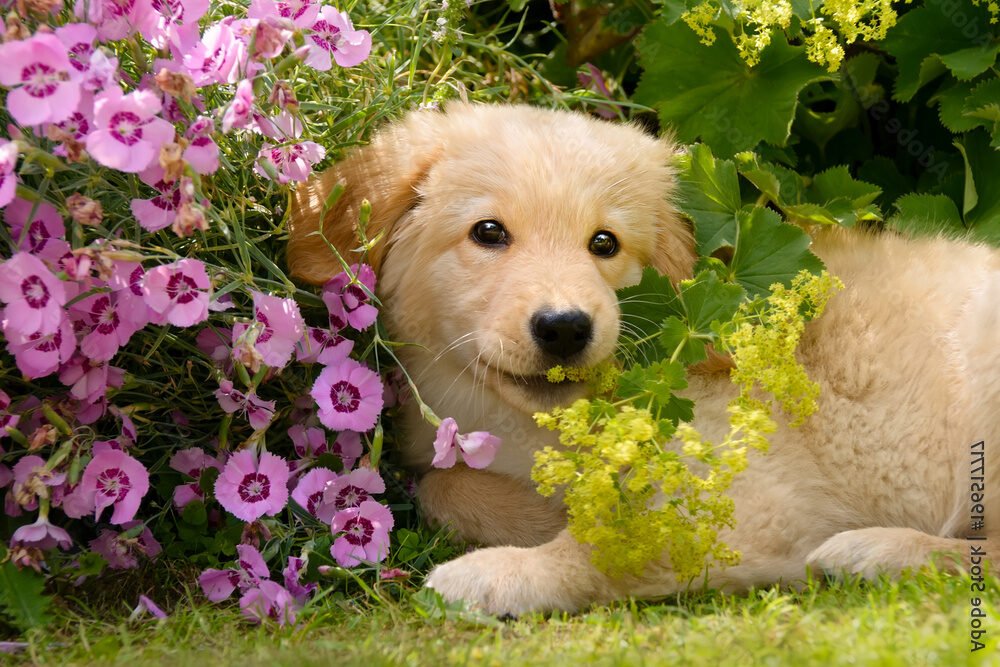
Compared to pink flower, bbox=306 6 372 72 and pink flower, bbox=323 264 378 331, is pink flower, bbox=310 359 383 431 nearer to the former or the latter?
pink flower, bbox=323 264 378 331

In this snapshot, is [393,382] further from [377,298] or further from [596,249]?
[596,249]

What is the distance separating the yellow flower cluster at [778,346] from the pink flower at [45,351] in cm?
152

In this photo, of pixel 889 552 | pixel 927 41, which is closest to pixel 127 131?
pixel 889 552

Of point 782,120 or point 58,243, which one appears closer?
point 58,243

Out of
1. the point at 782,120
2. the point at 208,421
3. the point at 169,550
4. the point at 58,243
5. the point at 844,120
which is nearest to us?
the point at 58,243

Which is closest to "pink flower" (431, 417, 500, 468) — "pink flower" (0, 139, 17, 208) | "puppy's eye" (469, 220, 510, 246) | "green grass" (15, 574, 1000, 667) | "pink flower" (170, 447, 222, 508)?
"green grass" (15, 574, 1000, 667)

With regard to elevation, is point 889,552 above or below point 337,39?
below

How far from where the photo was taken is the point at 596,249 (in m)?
2.78

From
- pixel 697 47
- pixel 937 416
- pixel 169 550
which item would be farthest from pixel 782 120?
pixel 169 550

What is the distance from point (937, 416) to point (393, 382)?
151cm

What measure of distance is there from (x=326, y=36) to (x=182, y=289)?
0.81 m

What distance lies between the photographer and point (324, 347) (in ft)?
9.15

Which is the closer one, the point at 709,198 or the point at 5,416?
the point at 5,416

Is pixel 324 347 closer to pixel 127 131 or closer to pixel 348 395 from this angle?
pixel 348 395
